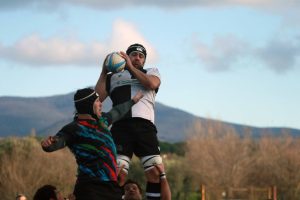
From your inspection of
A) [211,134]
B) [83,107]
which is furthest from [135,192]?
[211,134]

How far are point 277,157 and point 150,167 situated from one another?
98.4m

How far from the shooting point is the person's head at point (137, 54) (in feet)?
43.8

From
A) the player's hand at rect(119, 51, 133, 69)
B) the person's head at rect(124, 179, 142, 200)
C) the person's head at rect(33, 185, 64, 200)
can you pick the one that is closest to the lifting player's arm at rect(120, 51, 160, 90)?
the player's hand at rect(119, 51, 133, 69)

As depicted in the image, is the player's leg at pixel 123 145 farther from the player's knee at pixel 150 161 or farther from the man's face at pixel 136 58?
the man's face at pixel 136 58

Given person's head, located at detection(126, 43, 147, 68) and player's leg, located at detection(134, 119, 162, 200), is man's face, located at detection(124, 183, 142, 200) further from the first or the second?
person's head, located at detection(126, 43, 147, 68)

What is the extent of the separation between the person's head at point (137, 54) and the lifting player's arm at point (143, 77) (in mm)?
315

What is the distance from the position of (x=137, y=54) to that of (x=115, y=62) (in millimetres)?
706

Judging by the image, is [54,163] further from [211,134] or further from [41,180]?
[211,134]

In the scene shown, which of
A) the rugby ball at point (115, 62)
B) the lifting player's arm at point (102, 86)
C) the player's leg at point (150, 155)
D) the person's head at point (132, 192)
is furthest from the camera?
the lifting player's arm at point (102, 86)

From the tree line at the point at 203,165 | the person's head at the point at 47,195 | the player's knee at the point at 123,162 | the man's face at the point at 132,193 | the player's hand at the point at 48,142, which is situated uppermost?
the tree line at the point at 203,165

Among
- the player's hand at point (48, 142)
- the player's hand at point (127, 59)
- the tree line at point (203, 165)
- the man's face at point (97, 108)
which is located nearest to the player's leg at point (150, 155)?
the player's hand at point (127, 59)

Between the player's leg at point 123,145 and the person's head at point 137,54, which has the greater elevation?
the person's head at point 137,54

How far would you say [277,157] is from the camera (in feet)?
362

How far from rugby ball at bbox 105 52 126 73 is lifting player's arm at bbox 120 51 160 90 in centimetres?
8
